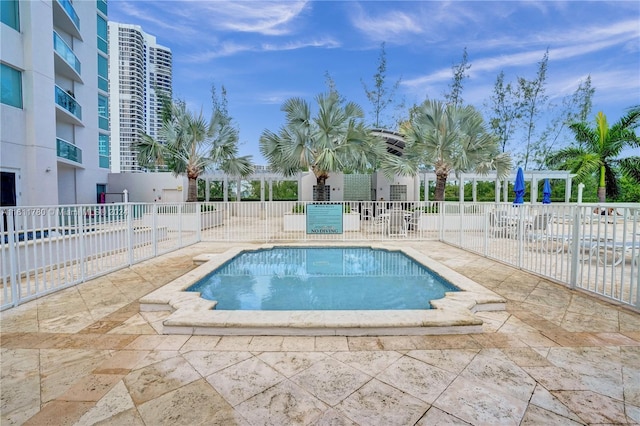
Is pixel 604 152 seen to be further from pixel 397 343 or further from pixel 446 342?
pixel 397 343

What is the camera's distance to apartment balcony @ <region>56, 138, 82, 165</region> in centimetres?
1268

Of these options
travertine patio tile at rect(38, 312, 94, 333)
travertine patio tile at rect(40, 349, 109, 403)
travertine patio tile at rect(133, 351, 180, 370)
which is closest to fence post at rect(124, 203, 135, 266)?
travertine patio tile at rect(38, 312, 94, 333)

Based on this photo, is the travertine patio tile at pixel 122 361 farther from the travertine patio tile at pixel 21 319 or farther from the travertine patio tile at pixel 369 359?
the travertine patio tile at pixel 369 359

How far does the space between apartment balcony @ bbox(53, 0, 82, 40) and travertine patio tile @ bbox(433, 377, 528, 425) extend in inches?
686

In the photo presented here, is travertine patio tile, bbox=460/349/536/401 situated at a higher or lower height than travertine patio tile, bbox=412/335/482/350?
higher

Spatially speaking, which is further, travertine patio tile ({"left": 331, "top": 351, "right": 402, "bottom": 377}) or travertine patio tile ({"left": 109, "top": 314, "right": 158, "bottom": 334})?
travertine patio tile ({"left": 109, "top": 314, "right": 158, "bottom": 334})

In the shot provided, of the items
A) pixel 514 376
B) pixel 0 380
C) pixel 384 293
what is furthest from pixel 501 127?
pixel 0 380

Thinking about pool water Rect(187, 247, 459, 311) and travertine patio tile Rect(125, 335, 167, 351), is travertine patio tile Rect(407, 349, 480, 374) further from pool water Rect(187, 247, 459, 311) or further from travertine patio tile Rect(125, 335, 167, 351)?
travertine patio tile Rect(125, 335, 167, 351)

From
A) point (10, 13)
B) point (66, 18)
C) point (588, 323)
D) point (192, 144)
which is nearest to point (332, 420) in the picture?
point (588, 323)

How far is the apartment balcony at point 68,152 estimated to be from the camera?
41.6 ft

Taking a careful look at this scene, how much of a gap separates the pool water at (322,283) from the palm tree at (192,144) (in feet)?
21.1

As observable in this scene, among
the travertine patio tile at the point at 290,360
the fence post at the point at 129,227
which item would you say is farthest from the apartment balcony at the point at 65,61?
the travertine patio tile at the point at 290,360

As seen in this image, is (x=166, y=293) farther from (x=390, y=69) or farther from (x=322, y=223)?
(x=390, y=69)

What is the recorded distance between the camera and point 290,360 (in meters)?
2.46
